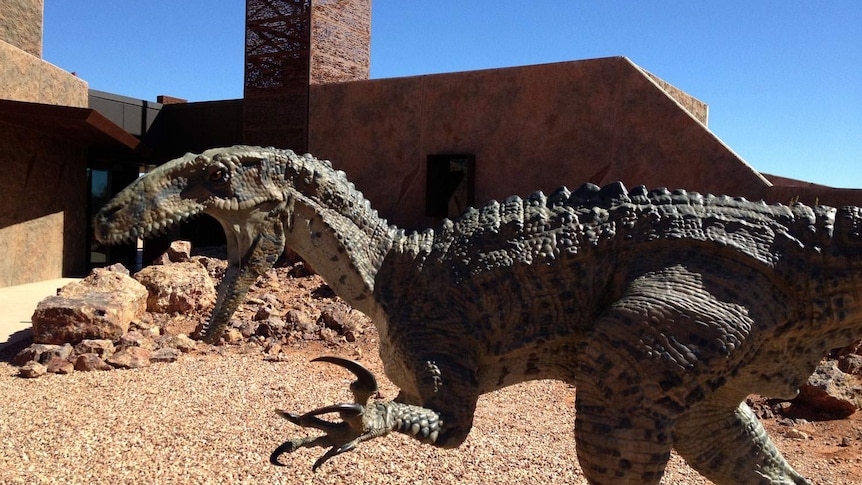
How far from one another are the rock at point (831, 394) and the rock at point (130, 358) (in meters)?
5.89

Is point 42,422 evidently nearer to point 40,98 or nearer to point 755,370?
point 755,370

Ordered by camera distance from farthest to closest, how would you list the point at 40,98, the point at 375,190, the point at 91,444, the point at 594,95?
the point at 40,98 < the point at 375,190 < the point at 594,95 < the point at 91,444

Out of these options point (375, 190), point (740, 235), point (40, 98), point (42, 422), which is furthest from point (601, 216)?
point (40, 98)

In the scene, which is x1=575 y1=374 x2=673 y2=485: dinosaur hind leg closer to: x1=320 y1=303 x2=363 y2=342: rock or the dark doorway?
x1=320 y1=303 x2=363 y2=342: rock

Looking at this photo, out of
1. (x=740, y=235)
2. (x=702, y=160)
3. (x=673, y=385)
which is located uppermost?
(x=702, y=160)

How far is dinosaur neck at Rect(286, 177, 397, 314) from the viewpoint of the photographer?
7.77ft

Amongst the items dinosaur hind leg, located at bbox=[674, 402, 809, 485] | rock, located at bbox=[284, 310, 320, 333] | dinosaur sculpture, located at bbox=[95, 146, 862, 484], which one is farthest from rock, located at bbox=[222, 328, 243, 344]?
dinosaur hind leg, located at bbox=[674, 402, 809, 485]

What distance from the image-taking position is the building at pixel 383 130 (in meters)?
8.43

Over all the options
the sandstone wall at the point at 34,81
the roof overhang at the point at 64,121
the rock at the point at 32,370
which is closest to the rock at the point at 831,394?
the rock at the point at 32,370

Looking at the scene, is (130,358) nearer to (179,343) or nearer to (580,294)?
(179,343)

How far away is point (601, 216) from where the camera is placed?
2215 mm

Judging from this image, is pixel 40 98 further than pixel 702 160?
Yes

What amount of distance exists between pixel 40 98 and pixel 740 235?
1304 cm

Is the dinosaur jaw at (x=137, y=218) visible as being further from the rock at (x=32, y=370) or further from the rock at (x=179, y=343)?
the rock at (x=179, y=343)
